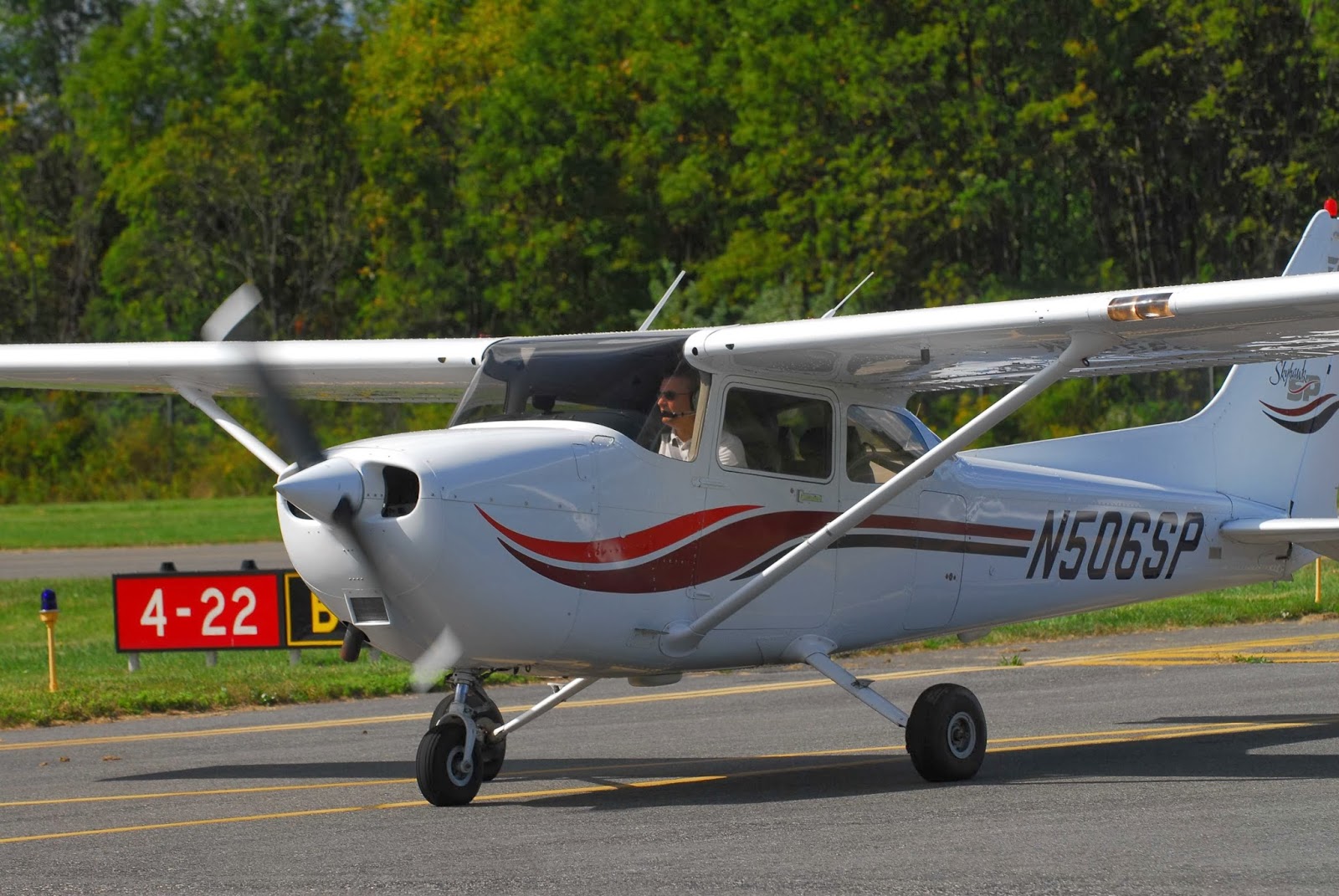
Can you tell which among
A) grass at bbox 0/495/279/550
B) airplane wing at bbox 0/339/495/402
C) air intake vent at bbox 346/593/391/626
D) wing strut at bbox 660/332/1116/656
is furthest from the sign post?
grass at bbox 0/495/279/550

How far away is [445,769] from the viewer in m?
8.89

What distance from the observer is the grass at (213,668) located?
14156 millimetres

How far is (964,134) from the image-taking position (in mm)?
41812

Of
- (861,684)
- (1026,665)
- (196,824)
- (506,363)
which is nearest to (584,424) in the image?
(506,363)

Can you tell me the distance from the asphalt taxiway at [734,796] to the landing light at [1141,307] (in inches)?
91.8

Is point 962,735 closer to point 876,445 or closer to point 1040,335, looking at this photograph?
point 876,445

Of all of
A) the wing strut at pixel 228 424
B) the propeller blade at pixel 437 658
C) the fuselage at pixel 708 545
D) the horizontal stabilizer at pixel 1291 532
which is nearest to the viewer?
the fuselage at pixel 708 545

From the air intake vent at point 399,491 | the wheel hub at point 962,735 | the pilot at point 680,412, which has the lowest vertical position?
the wheel hub at point 962,735

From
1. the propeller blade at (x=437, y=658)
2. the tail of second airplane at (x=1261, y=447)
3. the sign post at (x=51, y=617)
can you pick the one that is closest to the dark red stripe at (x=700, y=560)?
the propeller blade at (x=437, y=658)

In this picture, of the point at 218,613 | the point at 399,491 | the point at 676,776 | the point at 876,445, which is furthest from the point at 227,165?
the point at 399,491

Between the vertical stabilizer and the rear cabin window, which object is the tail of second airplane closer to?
the vertical stabilizer

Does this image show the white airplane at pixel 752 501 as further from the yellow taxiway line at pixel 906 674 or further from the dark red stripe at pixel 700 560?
the yellow taxiway line at pixel 906 674

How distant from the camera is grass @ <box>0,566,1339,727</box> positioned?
14.2m

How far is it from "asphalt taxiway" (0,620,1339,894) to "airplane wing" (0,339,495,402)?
241cm
